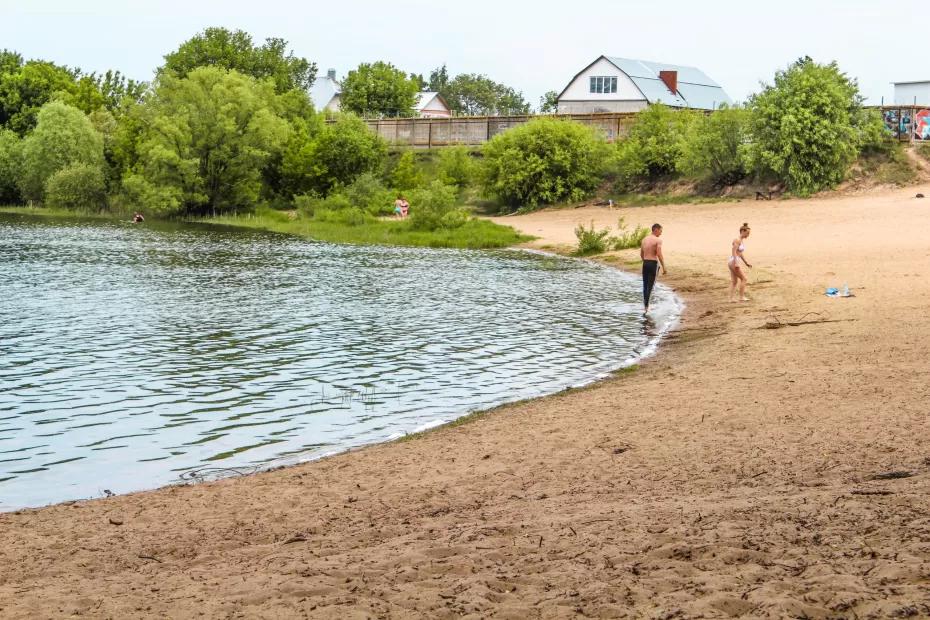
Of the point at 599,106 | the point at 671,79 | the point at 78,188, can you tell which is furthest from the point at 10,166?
the point at 671,79

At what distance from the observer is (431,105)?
131250 mm

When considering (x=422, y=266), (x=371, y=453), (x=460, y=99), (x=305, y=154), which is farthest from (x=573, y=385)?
(x=460, y=99)

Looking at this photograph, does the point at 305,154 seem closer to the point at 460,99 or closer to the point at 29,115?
the point at 29,115

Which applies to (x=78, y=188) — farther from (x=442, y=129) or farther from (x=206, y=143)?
(x=442, y=129)

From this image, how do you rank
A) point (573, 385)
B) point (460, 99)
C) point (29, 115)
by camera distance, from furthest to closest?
point (460, 99) < point (29, 115) < point (573, 385)

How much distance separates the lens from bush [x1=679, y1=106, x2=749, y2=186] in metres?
55.5

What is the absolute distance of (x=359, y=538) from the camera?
780 centimetres

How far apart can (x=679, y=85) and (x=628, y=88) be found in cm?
635

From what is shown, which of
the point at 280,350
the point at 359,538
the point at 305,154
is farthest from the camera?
the point at 305,154

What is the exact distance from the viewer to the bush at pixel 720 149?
55500mm

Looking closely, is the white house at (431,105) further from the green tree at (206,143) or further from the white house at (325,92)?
the green tree at (206,143)

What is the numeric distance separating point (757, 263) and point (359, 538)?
83.2ft

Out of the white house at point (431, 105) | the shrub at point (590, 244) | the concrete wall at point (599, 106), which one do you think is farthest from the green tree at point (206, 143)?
the white house at point (431, 105)

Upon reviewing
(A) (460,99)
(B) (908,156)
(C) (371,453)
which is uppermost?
(A) (460,99)
